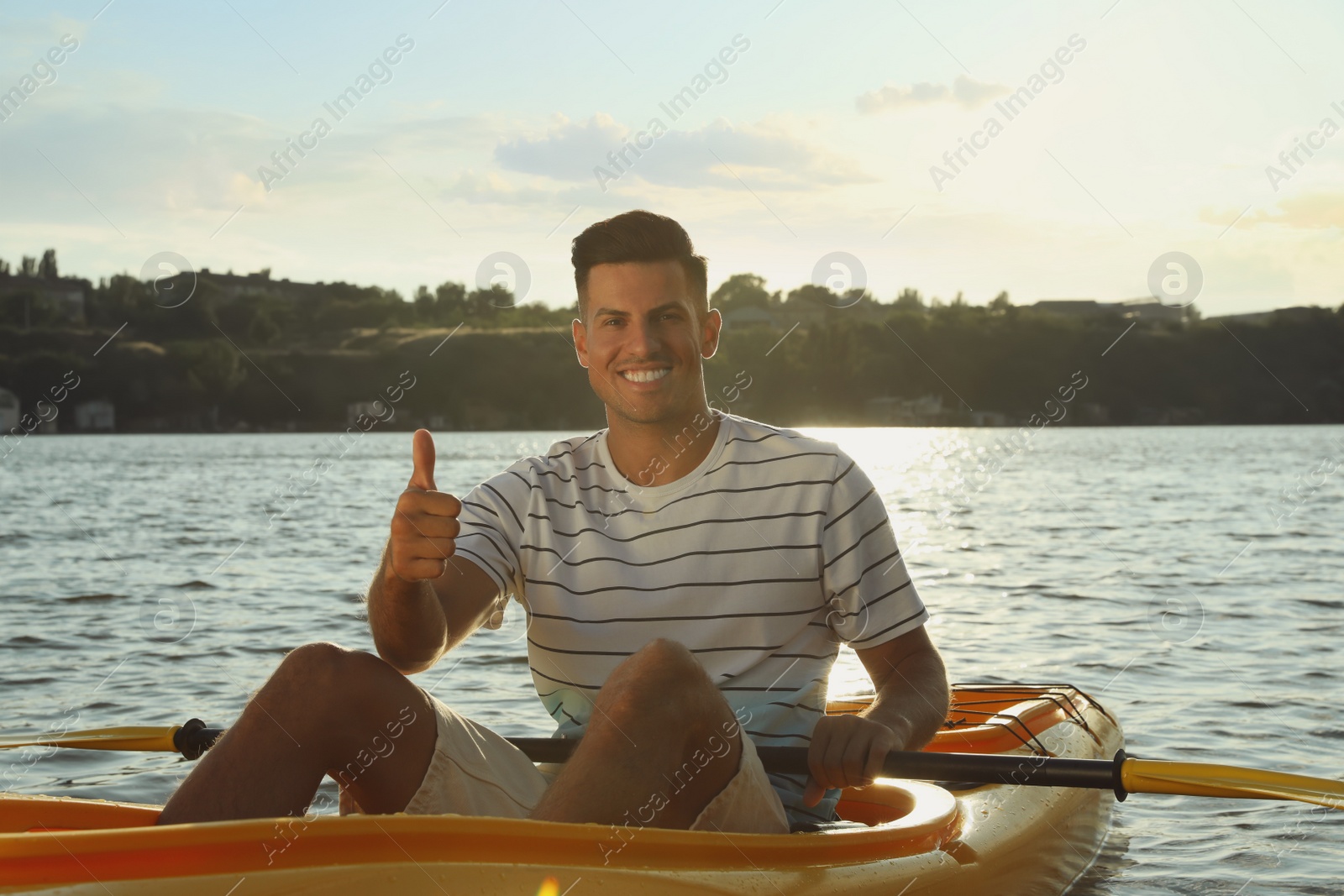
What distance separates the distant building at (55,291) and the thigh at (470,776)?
7053 centimetres

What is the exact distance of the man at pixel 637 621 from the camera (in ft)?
7.86

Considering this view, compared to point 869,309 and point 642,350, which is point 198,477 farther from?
point 869,309

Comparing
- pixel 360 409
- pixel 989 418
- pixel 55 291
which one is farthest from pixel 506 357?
pixel 989 418

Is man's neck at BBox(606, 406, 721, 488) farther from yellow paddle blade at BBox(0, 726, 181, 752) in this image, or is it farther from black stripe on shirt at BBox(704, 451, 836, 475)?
yellow paddle blade at BBox(0, 726, 181, 752)

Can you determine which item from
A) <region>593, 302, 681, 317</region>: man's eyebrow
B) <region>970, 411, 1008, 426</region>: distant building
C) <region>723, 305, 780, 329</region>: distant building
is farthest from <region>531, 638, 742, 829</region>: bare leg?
<region>970, 411, 1008, 426</region>: distant building

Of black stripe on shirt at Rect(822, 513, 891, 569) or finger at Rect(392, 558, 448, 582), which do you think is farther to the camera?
black stripe on shirt at Rect(822, 513, 891, 569)

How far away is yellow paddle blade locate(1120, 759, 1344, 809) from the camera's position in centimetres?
306

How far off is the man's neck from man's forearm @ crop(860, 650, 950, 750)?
2.38 feet

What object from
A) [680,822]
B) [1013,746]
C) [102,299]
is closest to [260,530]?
[1013,746]

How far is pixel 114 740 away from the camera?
394cm

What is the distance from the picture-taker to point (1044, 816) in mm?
3793

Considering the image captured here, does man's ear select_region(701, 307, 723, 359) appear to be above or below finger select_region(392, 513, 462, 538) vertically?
above

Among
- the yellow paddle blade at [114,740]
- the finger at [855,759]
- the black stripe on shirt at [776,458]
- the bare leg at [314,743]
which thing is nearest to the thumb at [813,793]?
the finger at [855,759]

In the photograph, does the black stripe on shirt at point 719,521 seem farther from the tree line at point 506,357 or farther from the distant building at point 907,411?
the distant building at point 907,411
